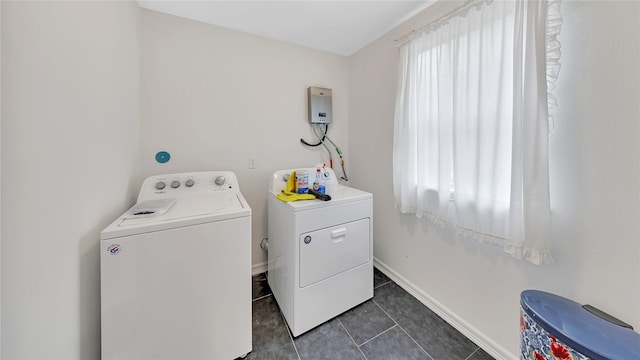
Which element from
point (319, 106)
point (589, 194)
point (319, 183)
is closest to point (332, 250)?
point (319, 183)

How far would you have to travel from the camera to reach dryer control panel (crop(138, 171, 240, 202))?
57.0 inches

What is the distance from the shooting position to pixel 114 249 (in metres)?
0.90

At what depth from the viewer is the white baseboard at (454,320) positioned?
121 cm

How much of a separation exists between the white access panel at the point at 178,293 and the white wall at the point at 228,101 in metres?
0.92

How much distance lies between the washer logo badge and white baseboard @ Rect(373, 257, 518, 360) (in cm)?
193

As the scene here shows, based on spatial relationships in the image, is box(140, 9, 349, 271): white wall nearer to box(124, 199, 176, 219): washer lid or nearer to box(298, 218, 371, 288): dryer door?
box(124, 199, 176, 219): washer lid

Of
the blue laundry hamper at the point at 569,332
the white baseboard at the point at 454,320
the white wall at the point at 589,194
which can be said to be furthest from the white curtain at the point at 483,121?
the white baseboard at the point at 454,320

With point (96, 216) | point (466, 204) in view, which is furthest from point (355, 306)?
point (96, 216)

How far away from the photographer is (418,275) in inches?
67.6

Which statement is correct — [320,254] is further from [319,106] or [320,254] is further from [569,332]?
[319,106]

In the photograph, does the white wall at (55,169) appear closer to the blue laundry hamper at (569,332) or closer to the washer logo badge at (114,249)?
the washer logo badge at (114,249)

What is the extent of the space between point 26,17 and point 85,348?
1.28 meters

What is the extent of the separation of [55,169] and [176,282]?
641 millimetres

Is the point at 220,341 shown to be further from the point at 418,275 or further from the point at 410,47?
the point at 410,47
